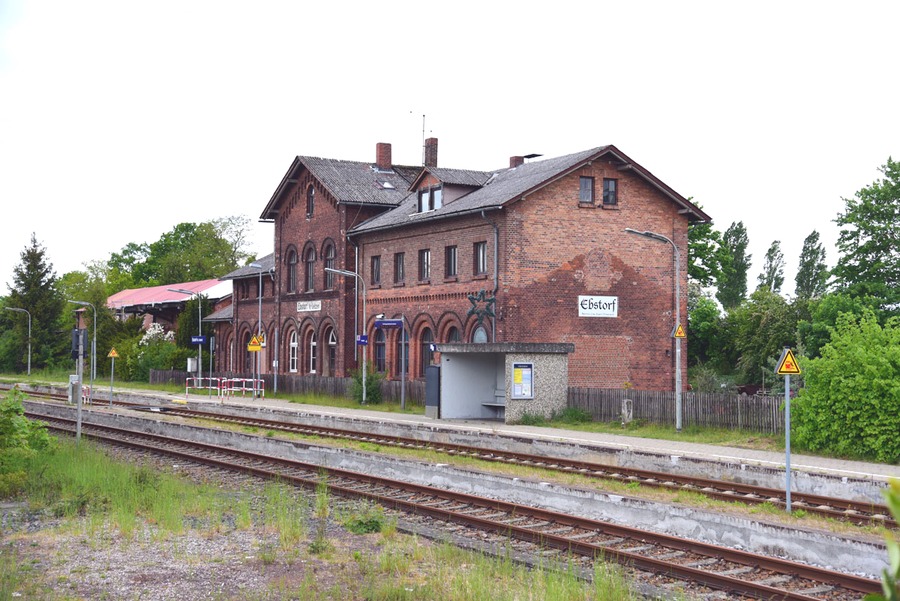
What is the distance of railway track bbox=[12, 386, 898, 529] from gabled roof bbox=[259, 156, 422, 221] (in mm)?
21624

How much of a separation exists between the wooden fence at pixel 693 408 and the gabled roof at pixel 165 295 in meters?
38.2

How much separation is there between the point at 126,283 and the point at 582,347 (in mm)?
81674

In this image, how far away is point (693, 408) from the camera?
88.7 feet

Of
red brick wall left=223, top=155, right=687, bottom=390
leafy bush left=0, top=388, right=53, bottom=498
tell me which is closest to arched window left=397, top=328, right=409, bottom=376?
red brick wall left=223, top=155, right=687, bottom=390

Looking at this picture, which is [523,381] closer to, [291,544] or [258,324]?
[291,544]

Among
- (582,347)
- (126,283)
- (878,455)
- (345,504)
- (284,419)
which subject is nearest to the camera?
(345,504)

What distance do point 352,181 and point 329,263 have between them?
4.17 m

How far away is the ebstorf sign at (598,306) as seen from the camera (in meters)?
37.8

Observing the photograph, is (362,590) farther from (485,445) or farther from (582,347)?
(582,347)

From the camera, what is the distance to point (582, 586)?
9305mm

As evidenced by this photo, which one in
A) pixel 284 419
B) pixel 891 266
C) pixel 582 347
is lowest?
pixel 284 419

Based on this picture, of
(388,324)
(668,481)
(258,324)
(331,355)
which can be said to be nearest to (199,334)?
(258,324)

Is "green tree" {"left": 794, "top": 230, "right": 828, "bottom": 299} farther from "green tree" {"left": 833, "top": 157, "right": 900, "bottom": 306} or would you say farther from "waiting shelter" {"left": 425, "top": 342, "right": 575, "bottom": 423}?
"waiting shelter" {"left": 425, "top": 342, "right": 575, "bottom": 423}

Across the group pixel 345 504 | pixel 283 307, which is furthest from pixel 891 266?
pixel 345 504
